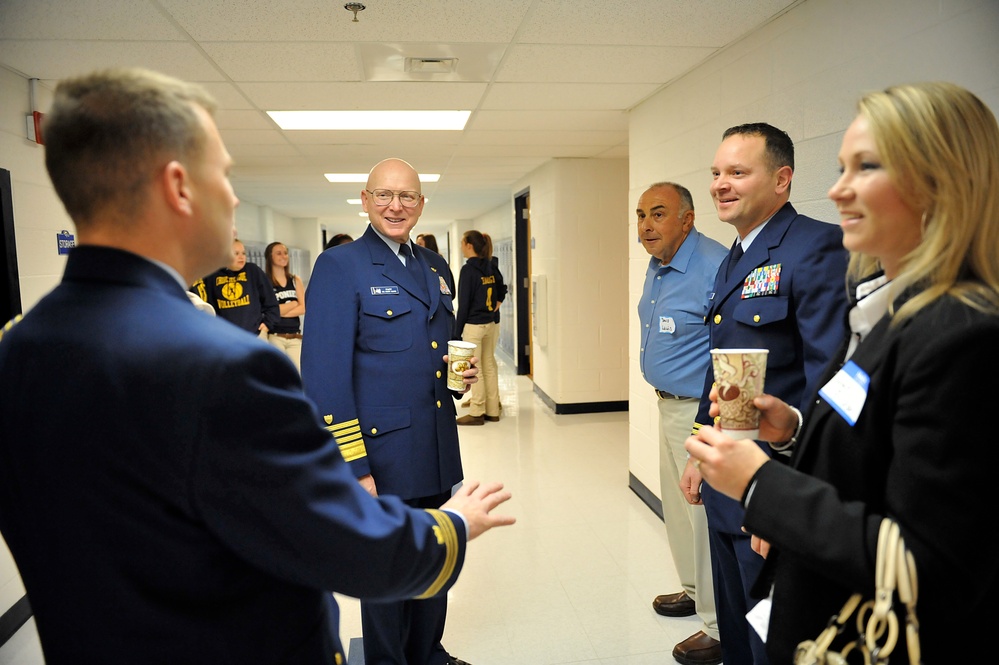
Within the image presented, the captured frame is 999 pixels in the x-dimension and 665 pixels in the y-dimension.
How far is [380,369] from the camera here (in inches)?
83.9

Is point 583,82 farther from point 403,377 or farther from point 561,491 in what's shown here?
point 561,491

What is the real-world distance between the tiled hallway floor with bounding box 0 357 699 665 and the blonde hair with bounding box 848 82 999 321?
6.34ft

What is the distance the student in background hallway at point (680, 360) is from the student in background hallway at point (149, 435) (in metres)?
1.87

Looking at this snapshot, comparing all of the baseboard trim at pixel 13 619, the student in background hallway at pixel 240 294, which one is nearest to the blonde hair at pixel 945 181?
the baseboard trim at pixel 13 619

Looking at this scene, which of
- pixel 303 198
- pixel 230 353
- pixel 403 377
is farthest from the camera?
pixel 303 198

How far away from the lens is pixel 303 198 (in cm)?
965

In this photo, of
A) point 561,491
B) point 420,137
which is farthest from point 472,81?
point 561,491

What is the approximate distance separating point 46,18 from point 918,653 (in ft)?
10.5

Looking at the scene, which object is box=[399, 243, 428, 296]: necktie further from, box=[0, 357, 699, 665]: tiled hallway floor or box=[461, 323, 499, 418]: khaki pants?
box=[461, 323, 499, 418]: khaki pants

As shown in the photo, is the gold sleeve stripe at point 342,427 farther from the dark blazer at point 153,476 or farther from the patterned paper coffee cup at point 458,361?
the dark blazer at point 153,476

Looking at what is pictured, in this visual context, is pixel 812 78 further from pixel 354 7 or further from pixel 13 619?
pixel 13 619

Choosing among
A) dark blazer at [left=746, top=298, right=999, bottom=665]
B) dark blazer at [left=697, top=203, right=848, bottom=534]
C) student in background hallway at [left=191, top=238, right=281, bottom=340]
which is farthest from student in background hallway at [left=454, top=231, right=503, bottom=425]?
dark blazer at [left=746, top=298, right=999, bottom=665]

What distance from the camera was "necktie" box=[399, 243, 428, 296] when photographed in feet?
7.41

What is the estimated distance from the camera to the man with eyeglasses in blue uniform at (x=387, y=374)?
2047mm
